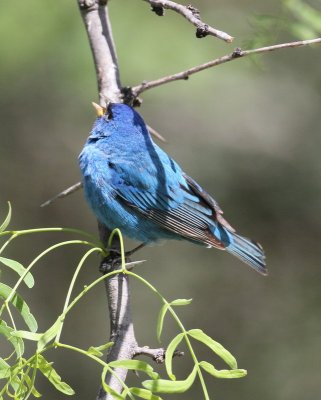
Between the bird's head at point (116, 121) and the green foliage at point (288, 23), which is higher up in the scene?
the green foliage at point (288, 23)

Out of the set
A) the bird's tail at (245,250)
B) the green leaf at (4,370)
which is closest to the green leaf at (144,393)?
the green leaf at (4,370)

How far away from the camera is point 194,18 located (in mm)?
2607

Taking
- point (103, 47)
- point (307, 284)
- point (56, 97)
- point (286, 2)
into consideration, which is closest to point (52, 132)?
point (56, 97)

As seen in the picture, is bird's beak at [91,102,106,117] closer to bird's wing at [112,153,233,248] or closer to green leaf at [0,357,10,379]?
bird's wing at [112,153,233,248]

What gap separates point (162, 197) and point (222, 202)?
2.94m

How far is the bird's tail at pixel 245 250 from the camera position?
4898mm

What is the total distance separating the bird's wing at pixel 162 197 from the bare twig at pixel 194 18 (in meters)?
1.71

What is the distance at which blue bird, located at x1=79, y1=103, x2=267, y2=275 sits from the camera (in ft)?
14.5

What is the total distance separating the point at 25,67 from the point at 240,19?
181 centimetres

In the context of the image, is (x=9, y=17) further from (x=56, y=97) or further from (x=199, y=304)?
(x=199, y=304)

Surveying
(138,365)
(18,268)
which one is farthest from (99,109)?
(138,365)

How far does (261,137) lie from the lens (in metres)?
7.96

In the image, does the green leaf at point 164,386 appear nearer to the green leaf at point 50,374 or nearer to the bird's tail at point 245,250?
the green leaf at point 50,374

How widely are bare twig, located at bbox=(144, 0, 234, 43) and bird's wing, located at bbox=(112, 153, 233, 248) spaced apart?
1710 millimetres
